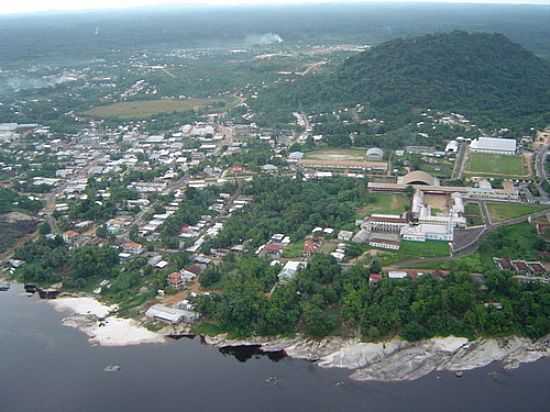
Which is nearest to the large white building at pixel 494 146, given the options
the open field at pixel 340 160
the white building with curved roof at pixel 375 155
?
the white building with curved roof at pixel 375 155

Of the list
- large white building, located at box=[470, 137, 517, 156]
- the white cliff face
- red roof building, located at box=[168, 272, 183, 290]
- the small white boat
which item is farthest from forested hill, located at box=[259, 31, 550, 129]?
the small white boat

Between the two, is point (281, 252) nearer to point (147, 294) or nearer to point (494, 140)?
point (147, 294)

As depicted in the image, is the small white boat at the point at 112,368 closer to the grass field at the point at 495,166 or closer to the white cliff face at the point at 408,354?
the white cliff face at the point at 408,354

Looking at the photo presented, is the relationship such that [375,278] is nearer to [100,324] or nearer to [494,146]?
[100,324]

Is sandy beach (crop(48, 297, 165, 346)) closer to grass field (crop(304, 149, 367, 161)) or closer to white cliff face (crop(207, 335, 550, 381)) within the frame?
white cliff face (crop(207, 335, 550, 381))

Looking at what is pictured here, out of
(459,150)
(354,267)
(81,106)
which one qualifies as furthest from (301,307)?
(81,106)

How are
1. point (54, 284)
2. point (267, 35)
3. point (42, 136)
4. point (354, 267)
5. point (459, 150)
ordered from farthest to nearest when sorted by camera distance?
point (267, 35)
point (42, 136)
point (459, 150)
point (54, 284)
point (354, 267)

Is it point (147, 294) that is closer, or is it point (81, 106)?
point (147, 294)
